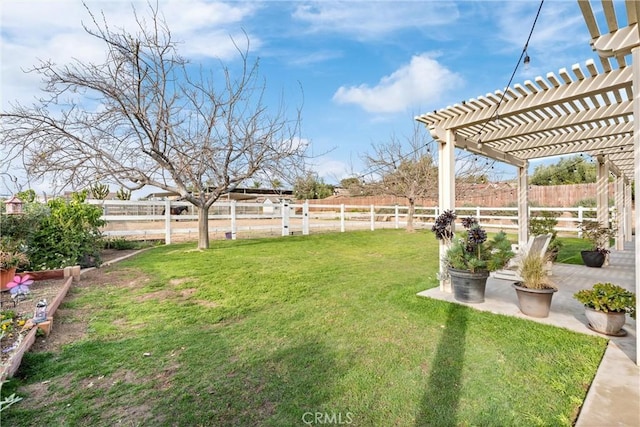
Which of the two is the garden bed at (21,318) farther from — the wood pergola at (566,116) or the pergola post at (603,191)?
the pergola post at (603,191)

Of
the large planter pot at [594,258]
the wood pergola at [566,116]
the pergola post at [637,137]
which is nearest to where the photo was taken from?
the pergola post at [637,137]

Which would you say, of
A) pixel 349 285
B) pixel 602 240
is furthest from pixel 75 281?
pixel 602 240

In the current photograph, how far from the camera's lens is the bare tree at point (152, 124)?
5621mm

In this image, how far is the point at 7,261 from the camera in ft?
13.4

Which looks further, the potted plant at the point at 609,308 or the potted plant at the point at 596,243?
the potted plant at the point at 596,243

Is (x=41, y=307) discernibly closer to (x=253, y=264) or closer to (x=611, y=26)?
(x=253, y=264)

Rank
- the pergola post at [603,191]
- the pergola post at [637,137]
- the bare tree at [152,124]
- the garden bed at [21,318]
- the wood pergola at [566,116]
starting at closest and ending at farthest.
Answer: the garden bed at [21,318]
the pergola post at [637,137]
the wood pergola at [566,116]
the bare tree at [152,124]
the pergola post at [603,191]

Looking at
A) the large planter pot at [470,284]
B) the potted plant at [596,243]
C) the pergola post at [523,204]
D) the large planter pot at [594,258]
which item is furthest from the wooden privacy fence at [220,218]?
the large planter pot at [470,284]

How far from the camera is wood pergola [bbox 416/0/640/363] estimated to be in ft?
8.22

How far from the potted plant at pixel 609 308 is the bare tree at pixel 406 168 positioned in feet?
32.4

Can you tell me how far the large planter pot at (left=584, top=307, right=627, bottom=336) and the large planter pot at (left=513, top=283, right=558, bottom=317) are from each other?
0.36 m

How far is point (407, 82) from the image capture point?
10.1 meters

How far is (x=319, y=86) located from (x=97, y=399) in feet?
26.1

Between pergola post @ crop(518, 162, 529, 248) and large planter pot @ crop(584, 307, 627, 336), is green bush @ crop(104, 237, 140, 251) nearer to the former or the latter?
large planter pot @ crop(584, 307, 627, 336)
